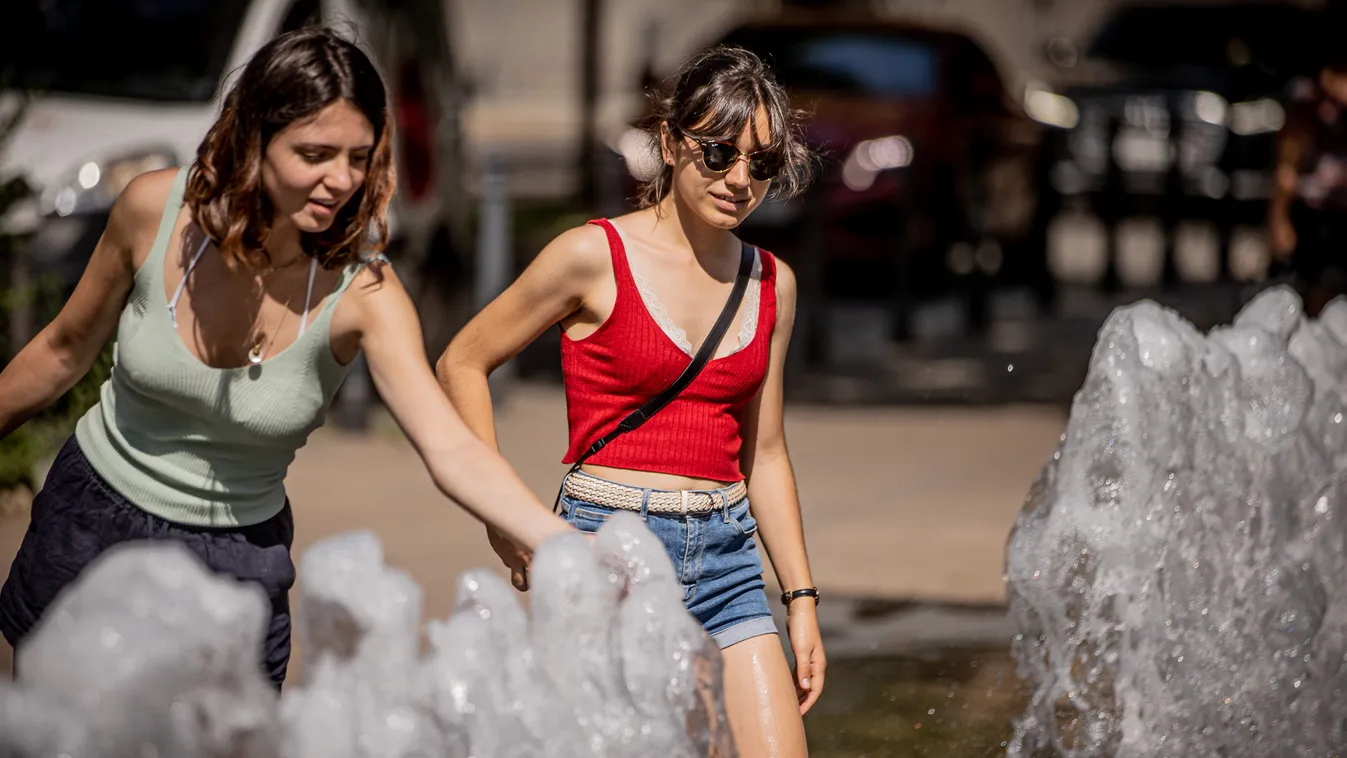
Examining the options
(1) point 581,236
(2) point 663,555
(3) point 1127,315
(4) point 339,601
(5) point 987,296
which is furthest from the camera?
(5) point 987,296

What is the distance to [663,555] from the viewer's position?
107 inches

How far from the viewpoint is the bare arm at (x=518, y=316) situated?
321 cm

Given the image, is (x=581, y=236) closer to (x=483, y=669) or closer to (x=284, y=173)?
(x=284, y=173)

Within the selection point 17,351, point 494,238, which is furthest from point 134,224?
point 494,238

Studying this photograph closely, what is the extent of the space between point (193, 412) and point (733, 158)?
1.03 m

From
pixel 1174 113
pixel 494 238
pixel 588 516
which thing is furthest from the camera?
pixel 1174 113

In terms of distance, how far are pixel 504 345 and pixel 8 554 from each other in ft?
10.1

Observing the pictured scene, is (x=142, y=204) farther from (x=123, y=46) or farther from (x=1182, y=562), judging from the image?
(x=123, y=46)

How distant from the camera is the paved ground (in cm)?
598

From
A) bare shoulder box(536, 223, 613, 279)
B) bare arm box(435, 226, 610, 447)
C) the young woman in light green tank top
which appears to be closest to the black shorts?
the young woman in light green tank top

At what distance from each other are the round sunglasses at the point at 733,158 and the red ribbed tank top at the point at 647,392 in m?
0.23

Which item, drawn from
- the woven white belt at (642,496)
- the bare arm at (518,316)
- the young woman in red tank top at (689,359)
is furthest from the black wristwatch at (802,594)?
the bare arm at (518,316)

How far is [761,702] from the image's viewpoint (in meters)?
3.13

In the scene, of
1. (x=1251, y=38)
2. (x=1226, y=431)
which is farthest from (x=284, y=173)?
(x=1251, y=38)
